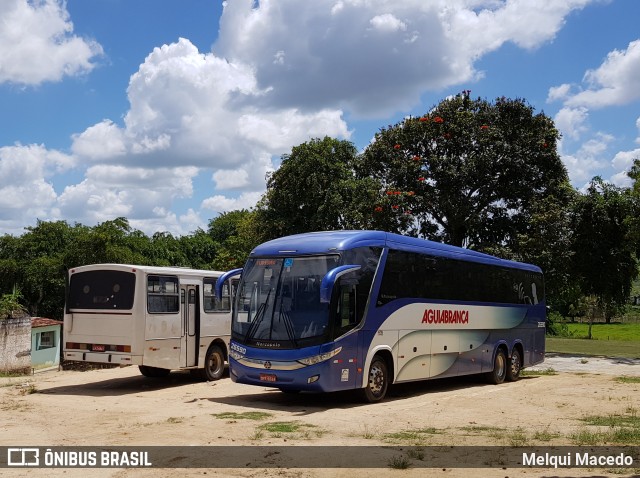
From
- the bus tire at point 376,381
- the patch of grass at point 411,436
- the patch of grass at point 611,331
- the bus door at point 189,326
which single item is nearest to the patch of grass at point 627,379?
the bus tire at point 376,381

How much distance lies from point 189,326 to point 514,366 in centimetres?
989

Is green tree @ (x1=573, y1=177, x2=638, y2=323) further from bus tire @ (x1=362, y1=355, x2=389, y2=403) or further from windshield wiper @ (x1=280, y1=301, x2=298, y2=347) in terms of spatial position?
windshield wiper @ (x1=280, y1=301, x2=298, y2=347)

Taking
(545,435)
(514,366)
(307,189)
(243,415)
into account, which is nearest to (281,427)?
(243,415)

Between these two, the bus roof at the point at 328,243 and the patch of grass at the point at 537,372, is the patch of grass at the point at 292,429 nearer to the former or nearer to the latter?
the bus roof at the point at 328,243

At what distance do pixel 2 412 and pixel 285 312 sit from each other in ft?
18.0

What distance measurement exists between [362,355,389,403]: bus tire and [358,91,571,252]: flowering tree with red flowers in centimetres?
1685

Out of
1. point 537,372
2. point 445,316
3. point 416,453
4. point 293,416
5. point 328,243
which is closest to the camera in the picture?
point 416,453

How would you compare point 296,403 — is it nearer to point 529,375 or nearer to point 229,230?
point 529,375

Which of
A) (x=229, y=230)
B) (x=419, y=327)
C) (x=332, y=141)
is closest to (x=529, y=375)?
(x=419, y=327)

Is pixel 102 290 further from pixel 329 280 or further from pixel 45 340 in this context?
pixel 45 340

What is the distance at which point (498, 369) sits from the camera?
801 inches

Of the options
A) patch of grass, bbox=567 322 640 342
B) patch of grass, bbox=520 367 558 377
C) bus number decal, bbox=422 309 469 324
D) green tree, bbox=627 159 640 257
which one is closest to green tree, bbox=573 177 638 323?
green tree, bbox=627 159 640 257

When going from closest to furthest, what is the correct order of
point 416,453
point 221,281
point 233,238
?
point 416,453 < point 221,281 < point 233,238

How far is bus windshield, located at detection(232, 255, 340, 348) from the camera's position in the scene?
44.9 ft
